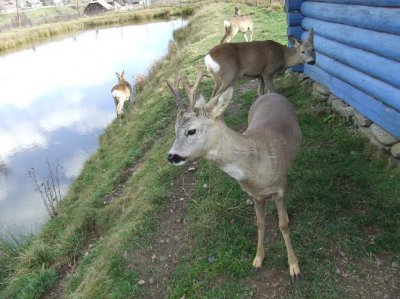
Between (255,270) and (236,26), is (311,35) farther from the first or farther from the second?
(236,26)

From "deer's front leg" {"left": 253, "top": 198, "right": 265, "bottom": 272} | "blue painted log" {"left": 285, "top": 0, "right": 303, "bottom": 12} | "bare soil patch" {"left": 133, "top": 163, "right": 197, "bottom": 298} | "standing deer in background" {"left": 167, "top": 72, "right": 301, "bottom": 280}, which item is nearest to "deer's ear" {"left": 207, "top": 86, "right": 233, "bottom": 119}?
"standing deer in background" {"left": 167, "top": 72, "right": 301, "bottom": 280}

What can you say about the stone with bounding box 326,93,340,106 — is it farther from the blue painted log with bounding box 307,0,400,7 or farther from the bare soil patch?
the bare soil patch

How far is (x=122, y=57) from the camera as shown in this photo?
66.5ft

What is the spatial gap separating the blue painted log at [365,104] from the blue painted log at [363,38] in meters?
0.57

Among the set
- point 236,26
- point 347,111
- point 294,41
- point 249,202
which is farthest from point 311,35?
point 236,26

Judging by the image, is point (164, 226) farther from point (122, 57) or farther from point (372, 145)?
point (122, 57)

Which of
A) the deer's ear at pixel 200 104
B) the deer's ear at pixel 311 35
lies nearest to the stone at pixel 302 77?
the deer's ear at pixel 311 35

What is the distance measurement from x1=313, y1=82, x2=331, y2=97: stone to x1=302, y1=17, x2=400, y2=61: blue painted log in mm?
791

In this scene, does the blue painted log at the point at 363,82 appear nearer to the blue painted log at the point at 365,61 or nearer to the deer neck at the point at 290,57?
the blue painted log at the point at 365,61

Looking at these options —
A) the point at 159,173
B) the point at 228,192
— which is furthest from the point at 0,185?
the point at 228,192

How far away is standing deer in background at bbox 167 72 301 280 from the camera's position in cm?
305

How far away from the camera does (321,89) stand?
6574 mm

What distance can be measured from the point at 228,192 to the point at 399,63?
226cm

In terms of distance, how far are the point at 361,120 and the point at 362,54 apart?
32.4 inches
